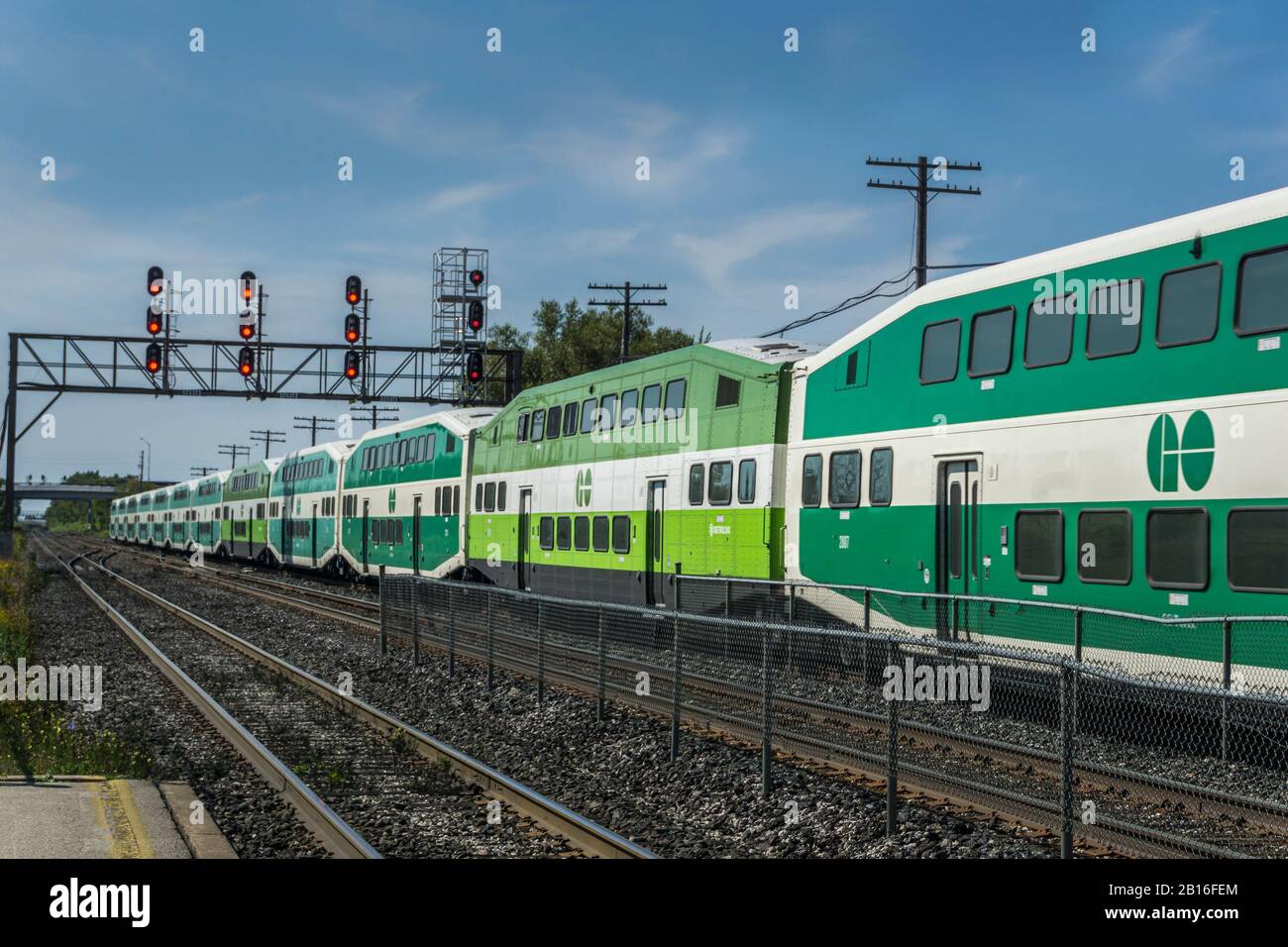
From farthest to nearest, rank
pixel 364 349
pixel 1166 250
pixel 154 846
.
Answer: pixel 364 349
pixel 1166 250
pixel 154 846

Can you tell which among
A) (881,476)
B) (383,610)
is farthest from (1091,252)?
(383,610)

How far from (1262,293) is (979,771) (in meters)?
5.10

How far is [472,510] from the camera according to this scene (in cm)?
2991

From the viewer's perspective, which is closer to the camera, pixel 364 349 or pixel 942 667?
pixel 942 667

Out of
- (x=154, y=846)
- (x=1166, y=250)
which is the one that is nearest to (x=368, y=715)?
(x=154, y=846)

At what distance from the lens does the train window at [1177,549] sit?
11734mm

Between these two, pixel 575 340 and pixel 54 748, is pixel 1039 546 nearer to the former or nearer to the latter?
pixel 54 748

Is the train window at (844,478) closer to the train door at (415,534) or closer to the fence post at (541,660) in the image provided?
the fence post at (541,660)

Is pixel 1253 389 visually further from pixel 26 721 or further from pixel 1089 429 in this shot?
pixel 26 721

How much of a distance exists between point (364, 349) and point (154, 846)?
1253 inches

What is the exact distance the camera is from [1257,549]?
1121 centimetres

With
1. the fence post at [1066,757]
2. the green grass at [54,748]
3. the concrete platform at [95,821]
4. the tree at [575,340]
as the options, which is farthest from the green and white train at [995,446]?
the tree at [575,340]

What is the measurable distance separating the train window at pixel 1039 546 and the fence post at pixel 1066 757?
560 cm
